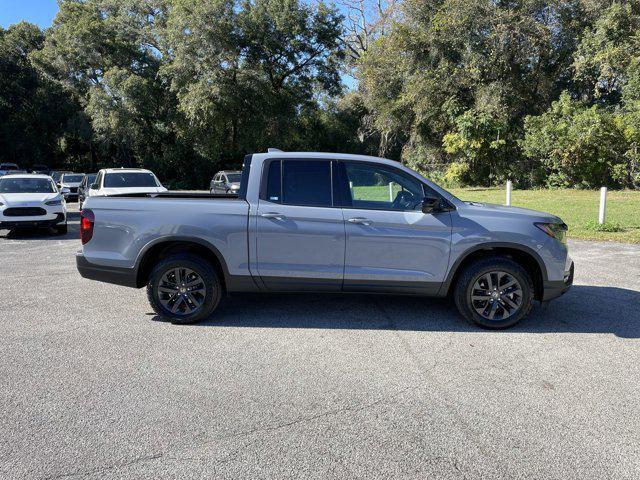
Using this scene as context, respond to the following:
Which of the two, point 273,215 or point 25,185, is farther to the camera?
point 25,185

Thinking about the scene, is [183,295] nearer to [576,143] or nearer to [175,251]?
[175,251]

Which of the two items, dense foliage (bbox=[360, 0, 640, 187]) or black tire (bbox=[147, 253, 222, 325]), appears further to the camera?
dense foliage (bbox=[360, 0, 640, 187])

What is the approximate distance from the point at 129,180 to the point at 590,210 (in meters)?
14.3

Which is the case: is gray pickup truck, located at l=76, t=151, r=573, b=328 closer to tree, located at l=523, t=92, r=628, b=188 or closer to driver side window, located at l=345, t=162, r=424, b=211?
driver side window, located at l=345, t=162, r=424, b=211

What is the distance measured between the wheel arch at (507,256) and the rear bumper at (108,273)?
11.2 feet

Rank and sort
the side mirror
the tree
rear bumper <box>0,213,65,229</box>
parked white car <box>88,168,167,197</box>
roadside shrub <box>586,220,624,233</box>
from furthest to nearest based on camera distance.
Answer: the tree, parked white car <box>88,168,167,197</box>, rear bumper <box>0,213,65,229</box>, roadside shrub <box>586,220,624,233</box>, the side mirror

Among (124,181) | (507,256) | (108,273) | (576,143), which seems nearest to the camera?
(507,256)

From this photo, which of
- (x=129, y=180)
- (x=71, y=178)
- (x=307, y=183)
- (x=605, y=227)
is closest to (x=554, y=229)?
(x=307, y=183)

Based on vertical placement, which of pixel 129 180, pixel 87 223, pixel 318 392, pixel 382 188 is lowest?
pixel 318 392

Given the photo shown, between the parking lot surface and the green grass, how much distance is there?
5.92 metres

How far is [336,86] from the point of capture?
Result: 113 feet

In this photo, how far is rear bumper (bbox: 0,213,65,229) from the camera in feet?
39.3

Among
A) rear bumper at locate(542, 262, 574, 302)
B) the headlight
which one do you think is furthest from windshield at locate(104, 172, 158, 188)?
rear bumper at locate(542, 262, 574, 302)

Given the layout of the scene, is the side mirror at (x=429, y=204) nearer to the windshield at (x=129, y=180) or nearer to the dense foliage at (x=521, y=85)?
the windshield at (x=129, y=180)
